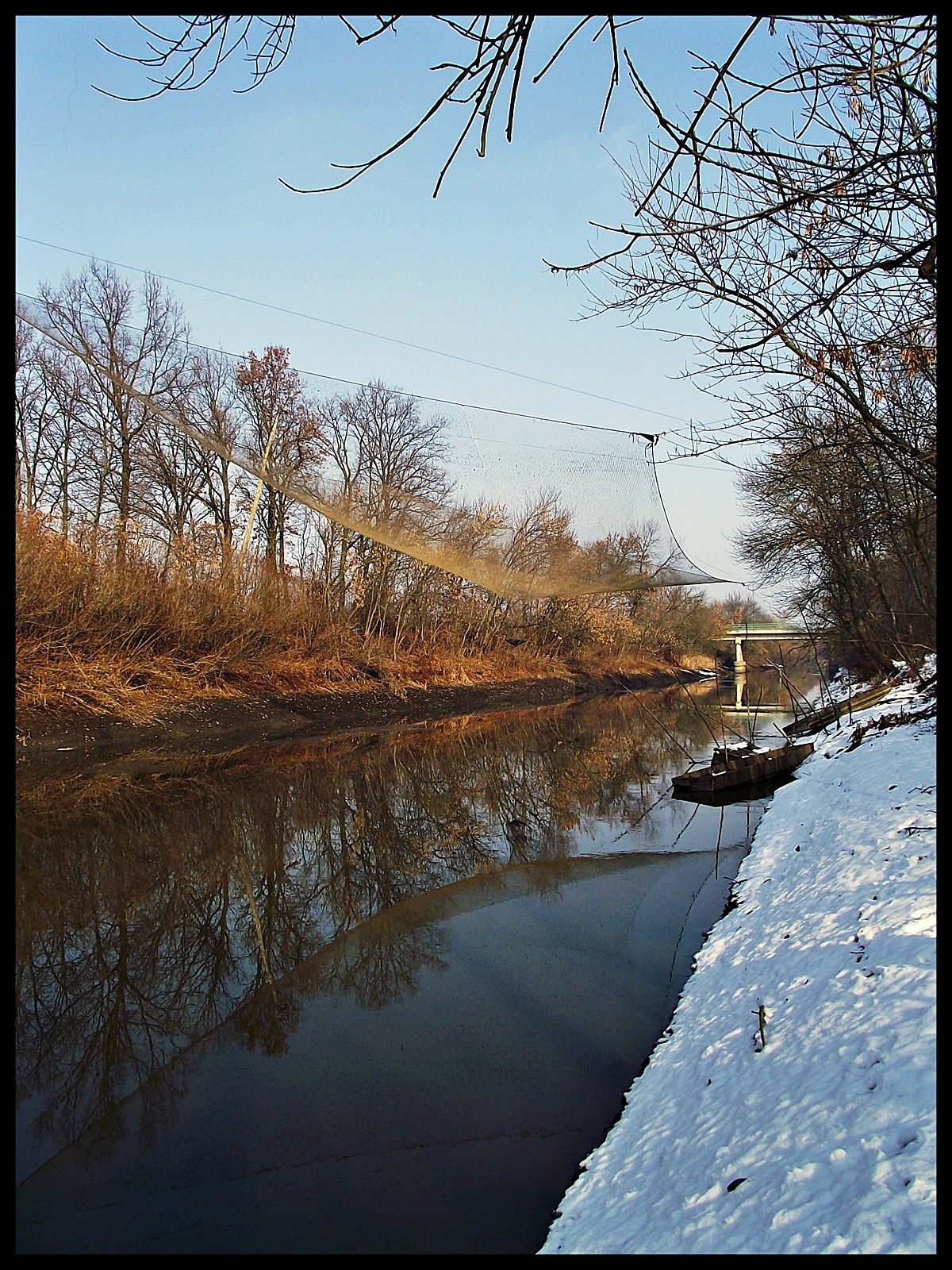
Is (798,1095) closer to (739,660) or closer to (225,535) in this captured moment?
(225,535)

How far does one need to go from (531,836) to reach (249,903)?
283 cm

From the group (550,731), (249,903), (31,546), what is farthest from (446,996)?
(550,731)

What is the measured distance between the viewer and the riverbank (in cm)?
928

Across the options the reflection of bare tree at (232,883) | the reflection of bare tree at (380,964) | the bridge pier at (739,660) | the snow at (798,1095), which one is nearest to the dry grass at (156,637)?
the reflection of bare tree at (232,883)

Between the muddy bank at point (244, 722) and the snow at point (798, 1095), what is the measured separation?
308cm

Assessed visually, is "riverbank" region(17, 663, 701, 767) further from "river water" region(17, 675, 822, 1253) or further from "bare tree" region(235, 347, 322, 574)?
"bare tree" region(235, 347, 322, 574)

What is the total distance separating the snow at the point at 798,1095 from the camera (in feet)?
5.75

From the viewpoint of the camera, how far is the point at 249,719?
12.0 m

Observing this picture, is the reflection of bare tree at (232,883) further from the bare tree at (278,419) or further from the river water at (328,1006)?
the bare tree at (278,419)

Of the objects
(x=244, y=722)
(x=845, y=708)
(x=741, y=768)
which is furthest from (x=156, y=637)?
(x=845, y=708)

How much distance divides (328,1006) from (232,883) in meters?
1.94

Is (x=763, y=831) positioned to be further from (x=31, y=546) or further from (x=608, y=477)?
(x=31, y=546)

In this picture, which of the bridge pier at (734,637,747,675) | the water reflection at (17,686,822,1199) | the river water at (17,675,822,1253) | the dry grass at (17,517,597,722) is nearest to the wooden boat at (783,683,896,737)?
the water reflection at (17,686,822,1199)

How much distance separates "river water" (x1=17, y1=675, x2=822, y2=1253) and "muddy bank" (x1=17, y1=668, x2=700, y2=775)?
149cm
